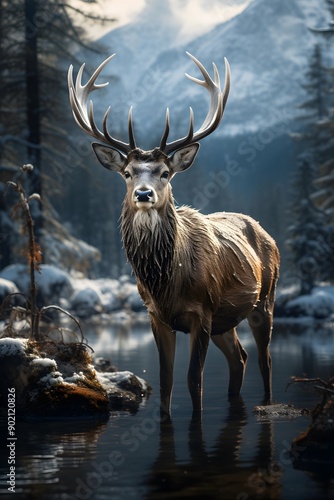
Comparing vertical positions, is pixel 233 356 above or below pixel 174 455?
above

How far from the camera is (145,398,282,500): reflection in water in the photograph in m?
6.98

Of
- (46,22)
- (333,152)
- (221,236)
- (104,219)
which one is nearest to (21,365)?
(221,236)

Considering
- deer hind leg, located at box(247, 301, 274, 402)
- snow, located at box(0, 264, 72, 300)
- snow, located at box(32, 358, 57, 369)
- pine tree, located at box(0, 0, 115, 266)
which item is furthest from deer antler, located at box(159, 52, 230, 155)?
snow, located at box(0, 264, 72, 300)

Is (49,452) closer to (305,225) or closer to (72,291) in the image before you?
(72,291)

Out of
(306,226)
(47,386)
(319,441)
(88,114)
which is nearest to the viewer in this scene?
(319,441)

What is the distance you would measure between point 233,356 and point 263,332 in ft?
1.74

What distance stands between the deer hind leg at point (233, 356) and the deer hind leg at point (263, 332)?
28 cm

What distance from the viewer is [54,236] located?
33375 mm

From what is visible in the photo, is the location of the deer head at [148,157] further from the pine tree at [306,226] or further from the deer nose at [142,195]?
the pine tree at [306,226]

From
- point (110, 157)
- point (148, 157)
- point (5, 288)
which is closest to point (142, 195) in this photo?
point (148, 157)

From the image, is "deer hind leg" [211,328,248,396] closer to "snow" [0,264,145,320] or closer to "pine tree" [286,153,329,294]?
"snow" [0,264,145,320]

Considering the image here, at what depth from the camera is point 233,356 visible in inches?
516

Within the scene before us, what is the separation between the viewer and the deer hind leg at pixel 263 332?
13.0 meters

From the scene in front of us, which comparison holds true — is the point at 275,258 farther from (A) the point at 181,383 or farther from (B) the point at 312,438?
(B) the point at 312,438
